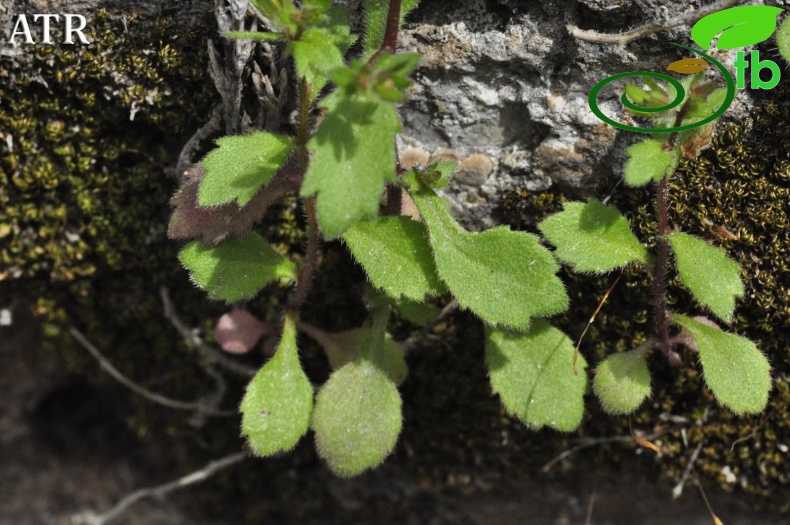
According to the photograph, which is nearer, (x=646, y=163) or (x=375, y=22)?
(x=646, y=163)

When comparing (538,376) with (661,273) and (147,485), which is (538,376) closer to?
(661,273)

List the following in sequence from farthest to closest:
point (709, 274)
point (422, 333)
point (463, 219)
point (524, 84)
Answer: point (422, 333) → point (463, 219) → point (524, 84) → point (709, 274)

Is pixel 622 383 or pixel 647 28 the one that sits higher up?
pixel 647 28

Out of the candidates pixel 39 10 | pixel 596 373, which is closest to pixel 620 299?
pixel 596 373

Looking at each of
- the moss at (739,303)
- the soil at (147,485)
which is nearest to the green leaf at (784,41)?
the moss at (739,303)

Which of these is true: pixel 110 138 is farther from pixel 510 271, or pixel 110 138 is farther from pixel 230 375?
pixel 510 271

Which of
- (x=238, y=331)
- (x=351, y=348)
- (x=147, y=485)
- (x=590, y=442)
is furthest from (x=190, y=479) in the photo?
(x=590, y=442)

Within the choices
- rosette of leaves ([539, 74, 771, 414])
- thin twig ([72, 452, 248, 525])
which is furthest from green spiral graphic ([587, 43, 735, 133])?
thin twig ([72, 452, 248, 525])

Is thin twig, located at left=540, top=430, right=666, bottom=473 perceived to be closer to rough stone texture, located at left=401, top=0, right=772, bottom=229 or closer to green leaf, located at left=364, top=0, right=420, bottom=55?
rough stone texture, located at left=401, top=0, right=772, bottom=229
